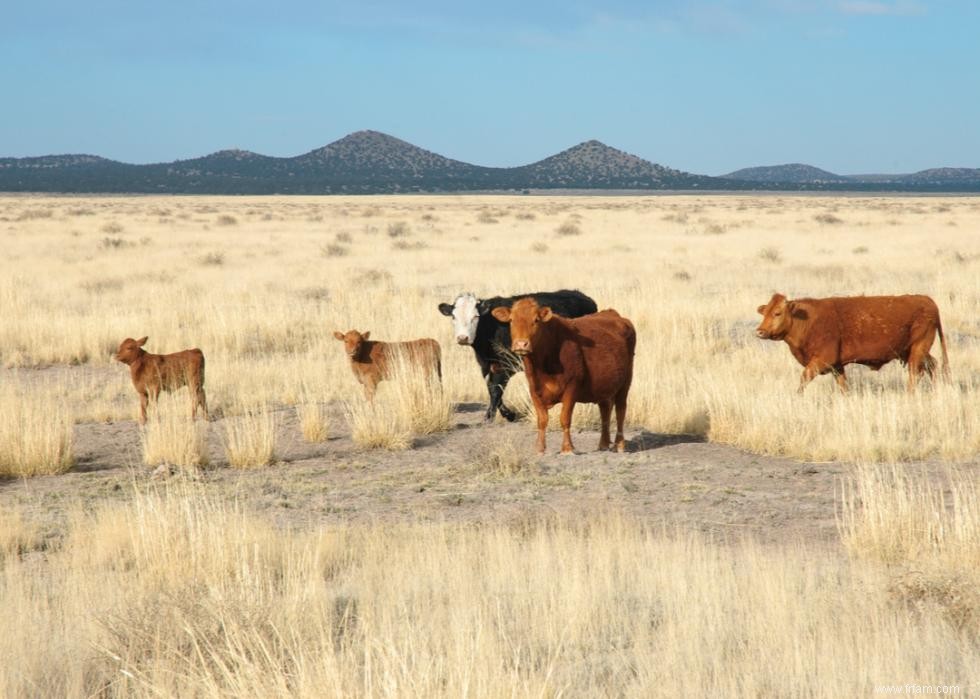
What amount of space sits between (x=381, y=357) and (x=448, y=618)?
Answer: 6803 mm

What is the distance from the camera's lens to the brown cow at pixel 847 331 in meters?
11.5

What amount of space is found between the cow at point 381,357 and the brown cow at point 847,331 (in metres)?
3.30

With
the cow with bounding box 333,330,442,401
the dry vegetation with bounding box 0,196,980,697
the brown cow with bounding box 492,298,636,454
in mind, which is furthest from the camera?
the cow with bounding box 333,330,442,401

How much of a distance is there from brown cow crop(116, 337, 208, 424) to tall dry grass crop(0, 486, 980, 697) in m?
4.74

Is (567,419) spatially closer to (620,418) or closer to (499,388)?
(620,418)

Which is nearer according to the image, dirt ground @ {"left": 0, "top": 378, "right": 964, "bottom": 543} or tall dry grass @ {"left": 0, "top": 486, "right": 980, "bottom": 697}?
tall dry grass @ {"left": 0, "top": 486, "right": 980, "bottom": 697}

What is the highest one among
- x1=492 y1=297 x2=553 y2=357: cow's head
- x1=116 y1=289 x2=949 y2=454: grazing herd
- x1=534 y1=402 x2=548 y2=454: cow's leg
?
x1=492 y1=297 x2=553 y2=357: cow's head

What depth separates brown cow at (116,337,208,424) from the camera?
11.7 m

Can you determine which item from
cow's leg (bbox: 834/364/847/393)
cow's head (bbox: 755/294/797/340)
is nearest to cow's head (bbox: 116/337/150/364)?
cow's head (bbox: 755/294/797/340)

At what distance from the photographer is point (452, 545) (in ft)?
22.3

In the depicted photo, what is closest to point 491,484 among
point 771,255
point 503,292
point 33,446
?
point 33,446

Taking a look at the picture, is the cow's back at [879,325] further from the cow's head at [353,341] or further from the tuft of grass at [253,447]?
the tuft of grass at [253,447]

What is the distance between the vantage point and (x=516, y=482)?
8945 millimetres

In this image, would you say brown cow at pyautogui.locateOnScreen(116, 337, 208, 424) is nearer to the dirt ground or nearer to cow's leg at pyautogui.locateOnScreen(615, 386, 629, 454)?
the dirt ground
